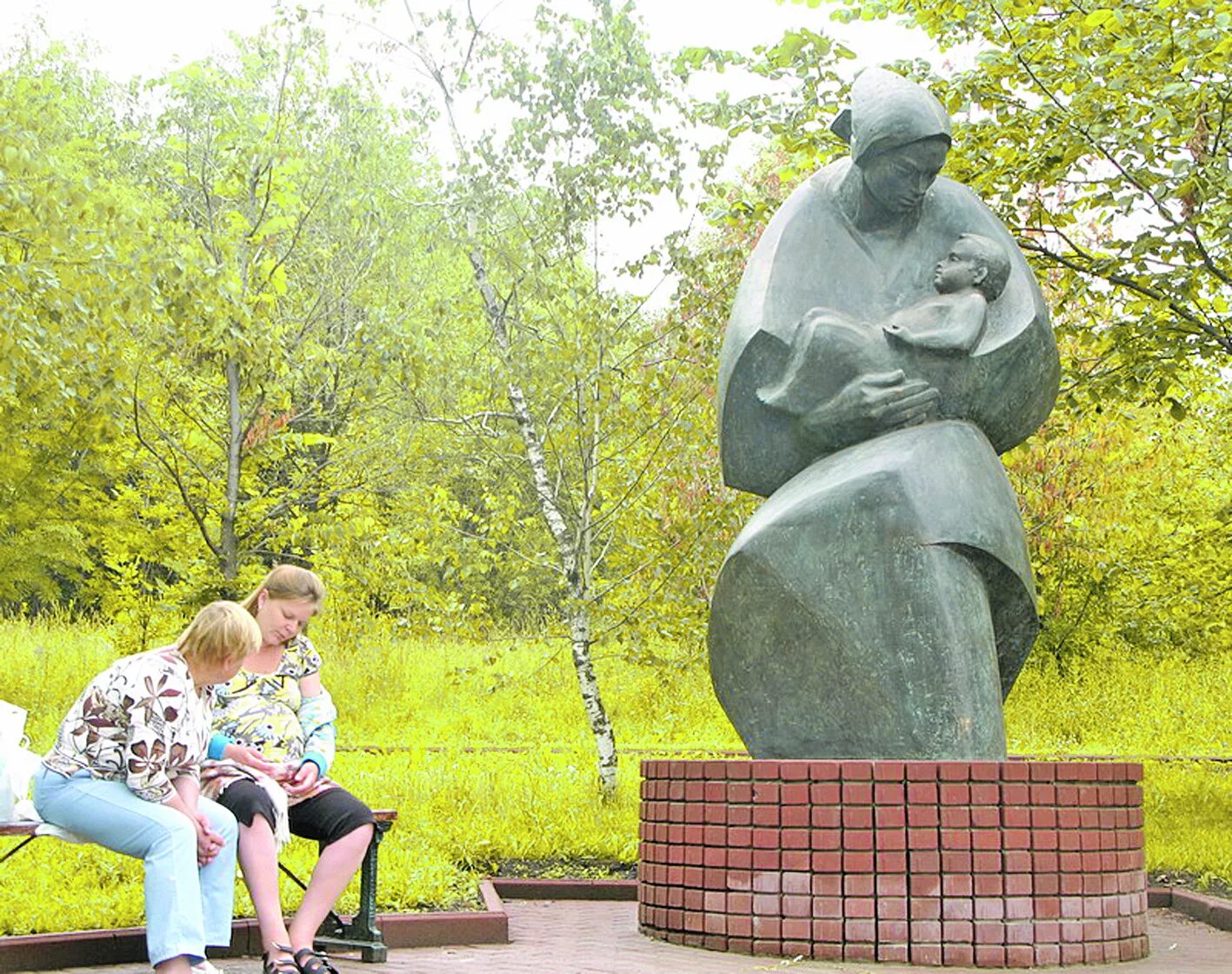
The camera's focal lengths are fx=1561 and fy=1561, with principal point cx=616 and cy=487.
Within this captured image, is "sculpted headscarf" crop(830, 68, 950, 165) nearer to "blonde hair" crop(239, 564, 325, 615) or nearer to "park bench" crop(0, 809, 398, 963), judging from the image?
"blonde hair" crop(239, 564, 325, 615)

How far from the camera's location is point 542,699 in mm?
17484

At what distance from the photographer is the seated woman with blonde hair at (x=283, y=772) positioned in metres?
4.86

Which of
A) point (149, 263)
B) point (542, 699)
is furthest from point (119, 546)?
point (149, 263)

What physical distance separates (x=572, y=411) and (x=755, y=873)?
528cm

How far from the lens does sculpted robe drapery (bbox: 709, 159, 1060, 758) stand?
18.7ft

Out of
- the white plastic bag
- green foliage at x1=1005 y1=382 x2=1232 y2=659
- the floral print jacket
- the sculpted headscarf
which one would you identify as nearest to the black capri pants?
the floral print jacket

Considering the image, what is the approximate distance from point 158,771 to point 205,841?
0.86 feet

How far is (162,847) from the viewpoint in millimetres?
4441

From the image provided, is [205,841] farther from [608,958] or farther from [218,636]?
[608,958]

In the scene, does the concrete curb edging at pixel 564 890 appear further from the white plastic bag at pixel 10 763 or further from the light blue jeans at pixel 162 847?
the light blue jeans at pixel 162 847

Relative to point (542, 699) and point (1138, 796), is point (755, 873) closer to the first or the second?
point (1138, 796)

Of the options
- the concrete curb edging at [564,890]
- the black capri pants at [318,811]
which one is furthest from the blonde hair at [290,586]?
the concrete curb edging at [564,890]

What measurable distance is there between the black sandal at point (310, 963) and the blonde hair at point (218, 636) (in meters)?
0.93

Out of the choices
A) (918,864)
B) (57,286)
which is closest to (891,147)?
(918,864)
